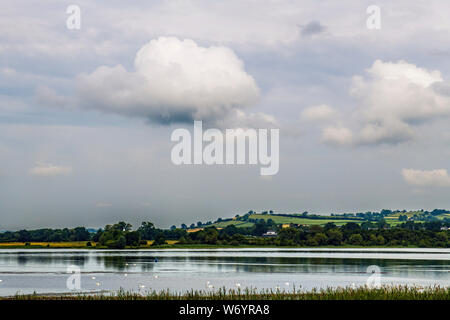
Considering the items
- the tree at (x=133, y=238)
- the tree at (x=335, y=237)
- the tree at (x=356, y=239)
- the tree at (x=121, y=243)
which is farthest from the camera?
the tree at (x=335, y=237)

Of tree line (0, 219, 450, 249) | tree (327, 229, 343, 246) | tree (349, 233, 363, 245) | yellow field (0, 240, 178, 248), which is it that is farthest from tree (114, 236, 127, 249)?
tree (349, 233, 363, 245)

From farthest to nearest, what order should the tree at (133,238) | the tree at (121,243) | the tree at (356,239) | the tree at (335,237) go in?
the tree at (335,237) → the tree at (356,239) → the tree at (133,238) → the tree at (121,243)

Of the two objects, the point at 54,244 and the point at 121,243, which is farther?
the point at 54,244

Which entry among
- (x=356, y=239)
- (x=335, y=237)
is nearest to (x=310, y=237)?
(x=335, y=237)

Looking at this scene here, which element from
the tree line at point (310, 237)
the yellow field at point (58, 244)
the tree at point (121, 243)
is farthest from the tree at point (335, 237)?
the tree at point (121, 243)

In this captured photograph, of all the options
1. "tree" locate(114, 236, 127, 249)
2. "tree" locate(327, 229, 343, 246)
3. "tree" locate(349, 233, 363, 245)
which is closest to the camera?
"tree" locate(114, 236, 127, 249)

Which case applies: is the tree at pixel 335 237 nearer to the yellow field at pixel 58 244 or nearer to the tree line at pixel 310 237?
the tree line at pixel 310 237

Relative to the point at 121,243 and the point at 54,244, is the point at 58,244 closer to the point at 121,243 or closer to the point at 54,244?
the point at 54,244

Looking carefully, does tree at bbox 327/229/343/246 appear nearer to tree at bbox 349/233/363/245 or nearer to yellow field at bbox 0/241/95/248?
tree at bbox 349/233/363/245
